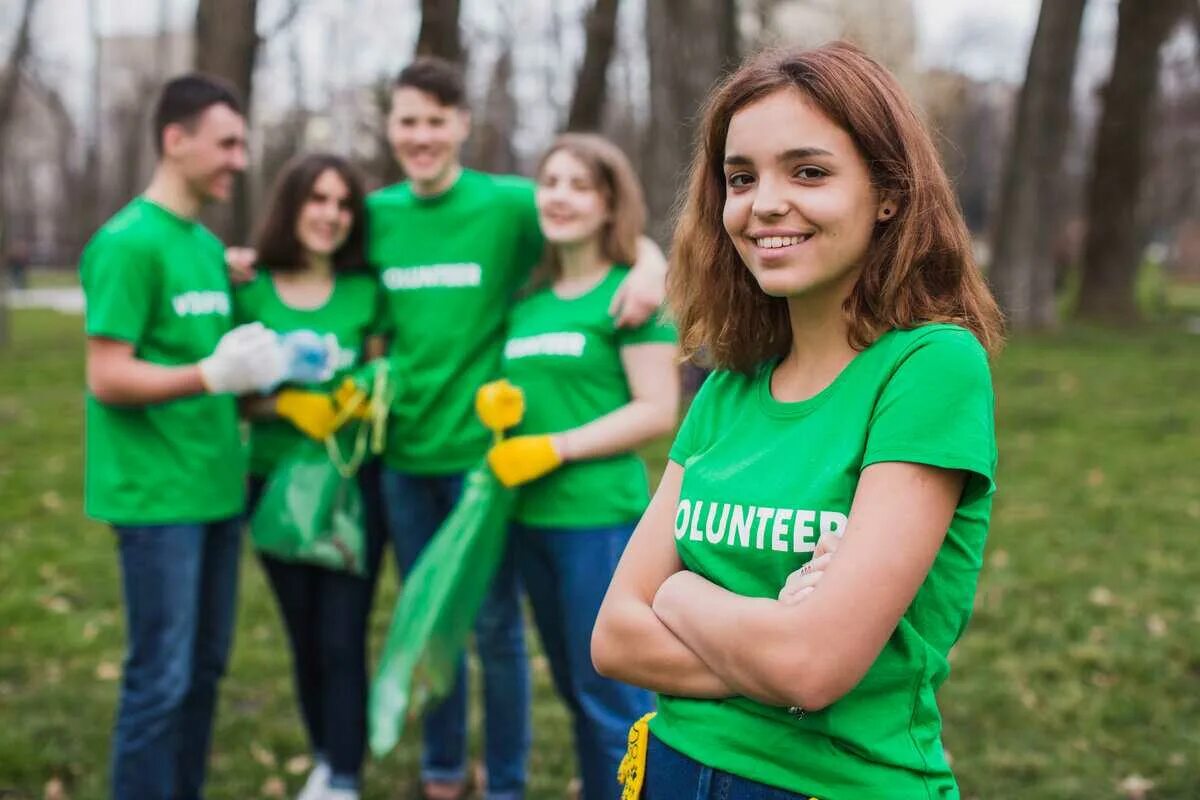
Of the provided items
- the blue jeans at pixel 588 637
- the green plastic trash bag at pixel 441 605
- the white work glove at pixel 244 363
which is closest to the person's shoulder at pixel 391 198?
the white work glove at pixel 244 363

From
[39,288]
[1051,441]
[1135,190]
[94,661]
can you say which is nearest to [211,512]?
[94,661]

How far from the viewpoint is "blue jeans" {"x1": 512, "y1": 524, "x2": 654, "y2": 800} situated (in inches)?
129

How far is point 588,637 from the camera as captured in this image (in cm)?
329

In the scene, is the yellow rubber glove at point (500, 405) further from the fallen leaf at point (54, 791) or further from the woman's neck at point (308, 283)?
the fallen leaf at point (54, 791)

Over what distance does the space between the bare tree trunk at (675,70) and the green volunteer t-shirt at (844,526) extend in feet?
23.5

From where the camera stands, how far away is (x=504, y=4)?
75.5ft

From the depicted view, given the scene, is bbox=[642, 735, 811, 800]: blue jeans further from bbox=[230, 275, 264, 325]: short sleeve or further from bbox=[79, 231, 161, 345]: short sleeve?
bbox=[230, 275, 264, 325]: short sleeve

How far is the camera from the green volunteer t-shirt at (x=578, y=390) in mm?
3307

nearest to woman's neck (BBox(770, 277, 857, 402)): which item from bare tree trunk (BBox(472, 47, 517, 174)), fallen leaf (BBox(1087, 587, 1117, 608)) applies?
fallen leaf (BBox(1087, 587, 1117, 608))

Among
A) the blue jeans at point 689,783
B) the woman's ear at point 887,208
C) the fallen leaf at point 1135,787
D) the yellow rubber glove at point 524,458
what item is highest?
the woman's ear at point 887,208

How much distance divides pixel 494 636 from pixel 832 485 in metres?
2.22

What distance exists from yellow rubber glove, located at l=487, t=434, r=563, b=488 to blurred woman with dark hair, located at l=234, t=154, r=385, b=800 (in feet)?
2.19

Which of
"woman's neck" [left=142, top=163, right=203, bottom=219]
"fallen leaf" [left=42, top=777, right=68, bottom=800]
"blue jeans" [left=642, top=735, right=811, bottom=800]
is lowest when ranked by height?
"fallen leaf" [left=42, top=777, right=68, bottom=800]

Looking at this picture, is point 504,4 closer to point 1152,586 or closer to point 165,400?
point 1152,586
